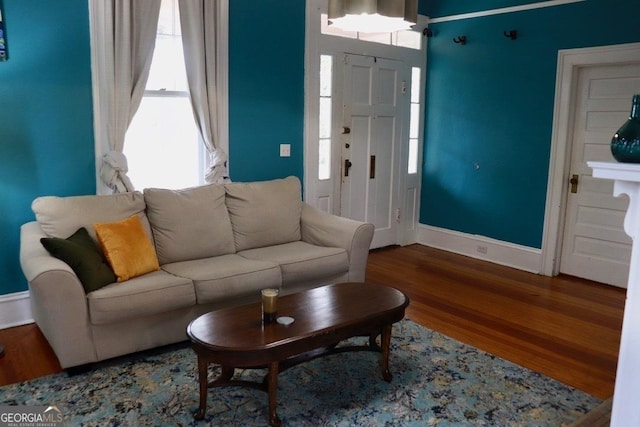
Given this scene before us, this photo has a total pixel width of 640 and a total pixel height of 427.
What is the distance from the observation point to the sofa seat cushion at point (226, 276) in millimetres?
3154

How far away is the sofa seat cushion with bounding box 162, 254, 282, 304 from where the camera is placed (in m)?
3.15

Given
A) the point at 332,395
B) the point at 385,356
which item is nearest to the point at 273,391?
the point at 332,395

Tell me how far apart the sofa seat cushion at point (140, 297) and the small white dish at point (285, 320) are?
2.66ft

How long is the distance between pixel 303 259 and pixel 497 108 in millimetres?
2849

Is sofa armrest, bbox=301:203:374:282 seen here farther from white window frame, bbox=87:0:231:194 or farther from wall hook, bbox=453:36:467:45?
wall hook, bbox=453:36:467:45

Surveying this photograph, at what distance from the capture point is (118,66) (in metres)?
3.62

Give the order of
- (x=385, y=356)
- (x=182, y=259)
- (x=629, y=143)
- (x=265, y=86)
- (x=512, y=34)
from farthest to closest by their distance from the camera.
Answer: (x=512, y=34)
(x=265, y=86)
(x=182, y=259)
(x=385, y=356)
(x=629, y=143)

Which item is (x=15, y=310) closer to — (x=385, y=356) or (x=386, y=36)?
(x=385, y=356)

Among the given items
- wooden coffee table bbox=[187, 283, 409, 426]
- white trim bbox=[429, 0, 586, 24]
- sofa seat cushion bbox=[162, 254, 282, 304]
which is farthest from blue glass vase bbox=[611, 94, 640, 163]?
white trim bbox=[429, 0, 586, 24]

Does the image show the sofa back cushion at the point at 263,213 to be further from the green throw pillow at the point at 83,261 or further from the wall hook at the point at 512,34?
the wall hook at the point at 512,34

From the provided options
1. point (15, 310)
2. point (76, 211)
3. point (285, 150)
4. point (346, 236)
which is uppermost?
point (285, 150)

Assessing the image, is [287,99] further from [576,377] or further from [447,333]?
[576,377]

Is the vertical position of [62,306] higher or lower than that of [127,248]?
lower

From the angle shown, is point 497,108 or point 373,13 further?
point 497,108
